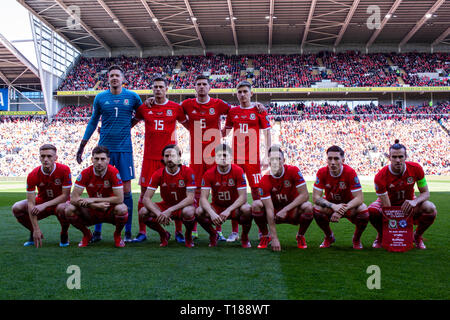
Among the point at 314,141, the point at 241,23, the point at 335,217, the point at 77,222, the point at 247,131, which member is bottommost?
the point at 77,222

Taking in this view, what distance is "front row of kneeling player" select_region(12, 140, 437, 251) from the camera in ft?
15.3

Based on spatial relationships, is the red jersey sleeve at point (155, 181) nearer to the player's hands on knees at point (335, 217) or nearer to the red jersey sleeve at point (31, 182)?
the red jersey sleeve at point (31, 182)

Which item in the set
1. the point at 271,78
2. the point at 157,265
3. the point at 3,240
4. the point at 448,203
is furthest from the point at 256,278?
the point at 271,78

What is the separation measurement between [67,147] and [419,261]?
2930 cm

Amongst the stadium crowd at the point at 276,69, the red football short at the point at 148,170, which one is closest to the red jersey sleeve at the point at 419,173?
the red football short at the point at 148,170

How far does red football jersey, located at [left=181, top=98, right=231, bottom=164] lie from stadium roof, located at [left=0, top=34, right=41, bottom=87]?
2992 cm


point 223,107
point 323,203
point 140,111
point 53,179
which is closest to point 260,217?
point 323,203

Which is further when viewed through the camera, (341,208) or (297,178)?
(297,178)

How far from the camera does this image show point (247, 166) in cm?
569

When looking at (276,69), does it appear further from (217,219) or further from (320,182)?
(217,219)

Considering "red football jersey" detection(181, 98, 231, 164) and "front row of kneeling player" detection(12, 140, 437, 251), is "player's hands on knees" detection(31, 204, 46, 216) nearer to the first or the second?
"front row of kneeling player" detection(12, 140, 437, 251)

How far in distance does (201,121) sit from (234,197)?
1355mm

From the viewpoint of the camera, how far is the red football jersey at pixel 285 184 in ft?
15.7

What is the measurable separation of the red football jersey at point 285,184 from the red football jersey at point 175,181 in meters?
0.89
